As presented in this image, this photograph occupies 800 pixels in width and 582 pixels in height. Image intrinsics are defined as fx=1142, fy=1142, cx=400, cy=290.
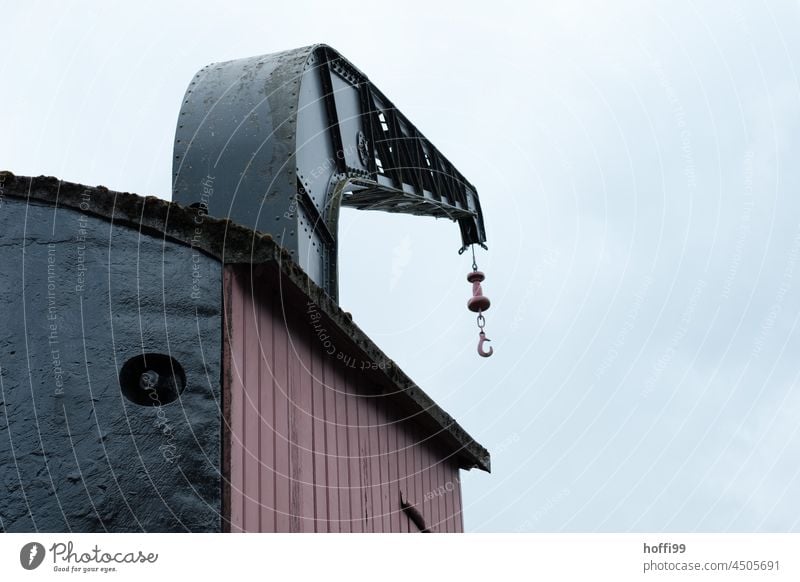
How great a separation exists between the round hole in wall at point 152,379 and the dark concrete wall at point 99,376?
3cm

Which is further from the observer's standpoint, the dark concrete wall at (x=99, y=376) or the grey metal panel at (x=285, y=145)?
the grey metal panel at (x=285, y=145)

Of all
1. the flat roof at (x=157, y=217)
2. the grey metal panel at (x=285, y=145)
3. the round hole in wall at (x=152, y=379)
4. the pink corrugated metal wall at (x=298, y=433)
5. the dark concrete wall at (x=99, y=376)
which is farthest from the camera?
the grey metal panel at (x=285, y=145)

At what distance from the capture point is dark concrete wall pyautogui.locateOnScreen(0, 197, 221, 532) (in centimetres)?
570

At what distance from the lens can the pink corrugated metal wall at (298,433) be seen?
6.16 metres

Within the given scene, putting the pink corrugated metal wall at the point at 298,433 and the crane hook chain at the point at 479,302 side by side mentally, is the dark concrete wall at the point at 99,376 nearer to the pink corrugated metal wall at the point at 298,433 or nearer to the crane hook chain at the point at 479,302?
the pink corrugated metal wall at the point at 298,433

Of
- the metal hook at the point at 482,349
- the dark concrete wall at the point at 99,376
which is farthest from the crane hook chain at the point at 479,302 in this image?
the dark concrete wall at the point at 99,376

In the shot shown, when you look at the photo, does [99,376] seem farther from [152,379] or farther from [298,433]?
[298,433]

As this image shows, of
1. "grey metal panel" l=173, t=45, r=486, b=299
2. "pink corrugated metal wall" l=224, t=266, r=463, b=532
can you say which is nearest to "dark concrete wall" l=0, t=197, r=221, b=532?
"pink corrugated metal wall" l=224, t=266, r=463, b=532

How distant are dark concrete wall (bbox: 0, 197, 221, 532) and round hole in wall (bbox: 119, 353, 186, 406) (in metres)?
0.03

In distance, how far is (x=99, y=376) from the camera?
235 inches

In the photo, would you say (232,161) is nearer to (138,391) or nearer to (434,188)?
(138,391)

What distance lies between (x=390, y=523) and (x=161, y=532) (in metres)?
3.32

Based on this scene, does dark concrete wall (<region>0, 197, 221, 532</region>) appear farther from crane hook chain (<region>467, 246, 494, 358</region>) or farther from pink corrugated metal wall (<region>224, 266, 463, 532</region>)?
crane hook chain (<region>467, 246, 494, 358</region>)

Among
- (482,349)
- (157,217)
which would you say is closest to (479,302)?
(482,349)
